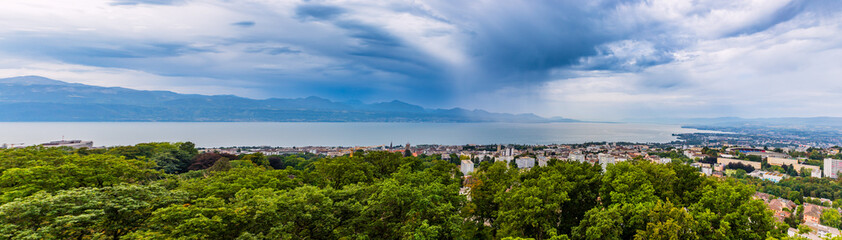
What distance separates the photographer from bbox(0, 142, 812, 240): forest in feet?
21.7

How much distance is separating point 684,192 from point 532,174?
5.04 metres

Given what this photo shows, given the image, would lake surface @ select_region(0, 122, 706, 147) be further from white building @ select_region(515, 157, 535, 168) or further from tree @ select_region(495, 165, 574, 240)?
tree @ select_region(495, 165, 574, 240)

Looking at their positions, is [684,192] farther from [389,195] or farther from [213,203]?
[213,203]

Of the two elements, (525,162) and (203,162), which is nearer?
(203,162)

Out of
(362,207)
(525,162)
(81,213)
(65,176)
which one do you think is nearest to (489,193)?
(362,207)

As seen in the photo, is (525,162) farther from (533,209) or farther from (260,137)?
(260,137)

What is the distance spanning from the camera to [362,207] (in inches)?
340

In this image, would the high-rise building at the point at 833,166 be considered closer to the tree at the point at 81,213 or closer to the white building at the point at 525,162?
the white building at the point at 525,162

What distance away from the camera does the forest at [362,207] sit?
6.61 m

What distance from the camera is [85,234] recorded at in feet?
21.1

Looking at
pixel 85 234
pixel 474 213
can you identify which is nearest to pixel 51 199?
pixel 85 234

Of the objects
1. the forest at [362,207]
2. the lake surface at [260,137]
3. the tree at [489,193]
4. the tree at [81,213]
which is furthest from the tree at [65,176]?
the lake surface at [260,137]

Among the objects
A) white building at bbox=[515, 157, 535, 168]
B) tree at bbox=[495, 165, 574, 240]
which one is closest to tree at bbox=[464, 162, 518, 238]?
tree at bbox=[495, 165, 574, 240]

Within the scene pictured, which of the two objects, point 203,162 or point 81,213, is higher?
point 81,213
